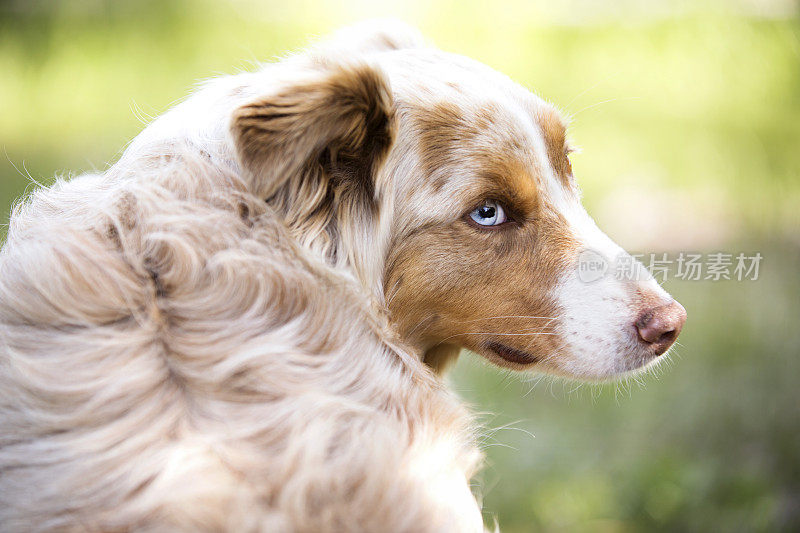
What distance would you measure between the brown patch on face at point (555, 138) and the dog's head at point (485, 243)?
22 millimetres

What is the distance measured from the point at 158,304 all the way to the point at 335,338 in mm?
481

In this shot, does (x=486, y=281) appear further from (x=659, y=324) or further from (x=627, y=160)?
(x=627, y=160)

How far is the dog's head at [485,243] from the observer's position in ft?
8.36

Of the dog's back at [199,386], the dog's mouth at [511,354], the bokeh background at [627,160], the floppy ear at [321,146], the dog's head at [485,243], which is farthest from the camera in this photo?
the bokeh background at [627,160]

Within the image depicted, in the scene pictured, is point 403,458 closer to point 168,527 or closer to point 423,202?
point 168,527

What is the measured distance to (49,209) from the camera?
7.87ft

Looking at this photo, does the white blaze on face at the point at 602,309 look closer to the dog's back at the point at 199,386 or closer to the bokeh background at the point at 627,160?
the dog's back at the point at 199,386

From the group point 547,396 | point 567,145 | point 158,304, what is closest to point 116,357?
point 158,304

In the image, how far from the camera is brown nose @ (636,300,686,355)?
259 centimetres

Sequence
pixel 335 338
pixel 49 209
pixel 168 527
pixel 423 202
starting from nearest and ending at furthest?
pixel 168 527, pixel 335 338, pixel 49 209, pixel 423 202

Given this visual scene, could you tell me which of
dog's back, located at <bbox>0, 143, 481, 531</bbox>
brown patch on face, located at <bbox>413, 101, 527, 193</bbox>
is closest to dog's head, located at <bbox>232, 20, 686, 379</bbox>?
brown patch on face, located at <bbox>413, 101, 527, 193</bbox>

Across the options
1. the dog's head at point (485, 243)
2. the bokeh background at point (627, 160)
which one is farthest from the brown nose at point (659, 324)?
the bokeh background at point (627, 160)

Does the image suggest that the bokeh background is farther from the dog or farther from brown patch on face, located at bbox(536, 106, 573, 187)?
the dog

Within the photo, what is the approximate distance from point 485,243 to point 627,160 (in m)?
4.51
